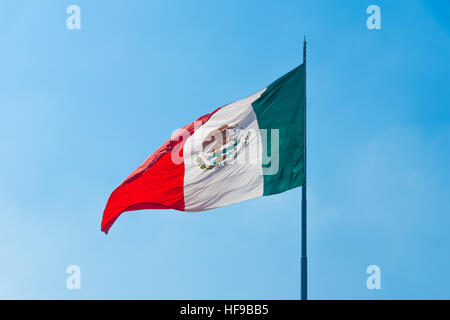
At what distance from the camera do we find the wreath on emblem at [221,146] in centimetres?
2067

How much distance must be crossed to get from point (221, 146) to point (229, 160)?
2.42ft

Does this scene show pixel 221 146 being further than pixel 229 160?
Yes

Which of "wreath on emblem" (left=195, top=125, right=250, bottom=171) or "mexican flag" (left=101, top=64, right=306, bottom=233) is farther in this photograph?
"wreath on emblem" (left=195, top=125, right=250, bottom=171)

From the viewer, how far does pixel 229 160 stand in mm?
20547

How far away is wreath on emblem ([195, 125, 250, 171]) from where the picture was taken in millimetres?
20672

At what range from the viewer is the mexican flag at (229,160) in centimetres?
1973

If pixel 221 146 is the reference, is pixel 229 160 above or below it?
below

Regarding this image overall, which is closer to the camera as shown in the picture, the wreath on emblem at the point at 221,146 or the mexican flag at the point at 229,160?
the mexican flag at the point at 229,160

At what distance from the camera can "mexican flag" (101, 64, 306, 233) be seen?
19.7m
